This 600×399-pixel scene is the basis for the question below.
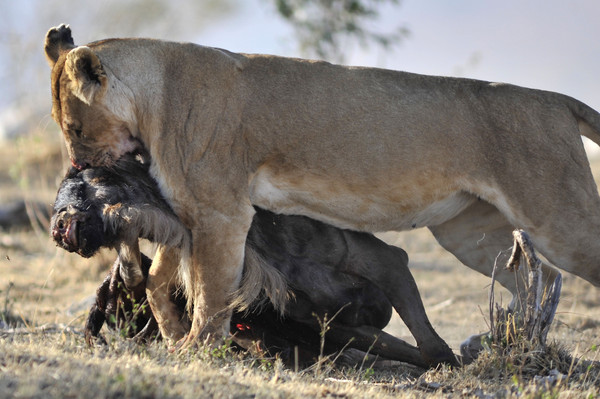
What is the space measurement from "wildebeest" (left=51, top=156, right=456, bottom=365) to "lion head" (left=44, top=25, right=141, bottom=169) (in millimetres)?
101

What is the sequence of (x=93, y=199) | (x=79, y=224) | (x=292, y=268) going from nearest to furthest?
1. (x=79, y=224)
2. (x=93, y=199)
3. (x=292, y=268)

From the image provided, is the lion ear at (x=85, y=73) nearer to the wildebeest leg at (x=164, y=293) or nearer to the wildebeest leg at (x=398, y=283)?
the wildebeest leg at (x=164, y=293)

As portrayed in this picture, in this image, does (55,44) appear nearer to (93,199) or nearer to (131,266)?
(93,199)

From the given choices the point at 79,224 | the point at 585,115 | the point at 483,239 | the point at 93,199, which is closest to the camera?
the point at 79,224

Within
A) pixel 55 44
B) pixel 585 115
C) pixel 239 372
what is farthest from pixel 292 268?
pixel 585 115

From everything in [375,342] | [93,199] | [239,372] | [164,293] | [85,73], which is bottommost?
[239,372]

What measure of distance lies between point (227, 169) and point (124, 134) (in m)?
0.68

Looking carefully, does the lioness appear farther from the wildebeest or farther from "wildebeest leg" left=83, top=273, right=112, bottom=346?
"wildebeest leg" left=83, top=273, right=112, bottom=346

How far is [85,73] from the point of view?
16.6 feet

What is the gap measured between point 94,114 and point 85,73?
269mm

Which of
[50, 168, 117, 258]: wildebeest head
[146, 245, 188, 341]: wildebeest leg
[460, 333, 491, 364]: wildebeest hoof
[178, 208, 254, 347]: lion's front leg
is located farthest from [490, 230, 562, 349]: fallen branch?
[50, 168, 117, 258]: wildebeest head

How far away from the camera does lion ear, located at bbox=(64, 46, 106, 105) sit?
4984 millimetres

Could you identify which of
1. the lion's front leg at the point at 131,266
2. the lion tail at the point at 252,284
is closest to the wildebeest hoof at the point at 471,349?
the lion tail at the point at 252,284

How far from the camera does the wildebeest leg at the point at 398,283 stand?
5383 millimetres
